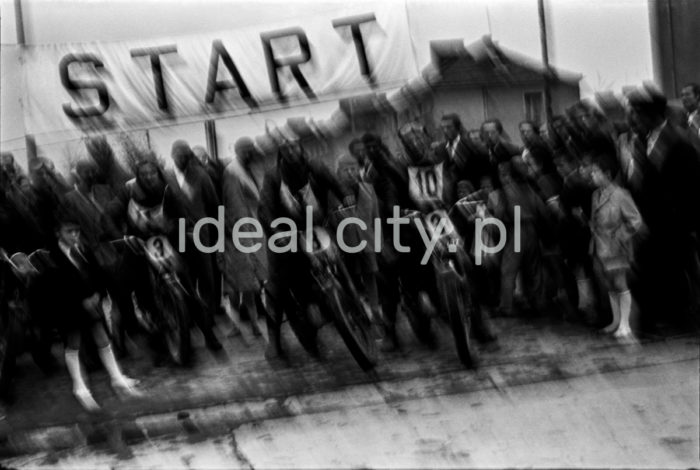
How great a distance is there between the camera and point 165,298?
6.60 m

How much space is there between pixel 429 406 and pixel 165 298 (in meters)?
2.09

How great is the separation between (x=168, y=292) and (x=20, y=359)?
3.46 ft

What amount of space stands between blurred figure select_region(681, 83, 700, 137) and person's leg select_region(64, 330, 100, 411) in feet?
12.5

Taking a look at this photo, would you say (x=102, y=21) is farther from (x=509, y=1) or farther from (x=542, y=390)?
(x=542, y=390)

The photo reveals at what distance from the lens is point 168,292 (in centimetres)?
658

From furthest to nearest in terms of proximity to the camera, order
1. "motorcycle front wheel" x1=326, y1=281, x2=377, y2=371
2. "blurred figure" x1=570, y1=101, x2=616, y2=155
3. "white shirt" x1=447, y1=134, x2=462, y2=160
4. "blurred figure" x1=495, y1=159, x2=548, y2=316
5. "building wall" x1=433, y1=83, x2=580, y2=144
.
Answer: "blurred figure" x1=495, y1=159, x2=548, y2=316 → "building wall" x1=433, y1=83, x2=580, y2=144 → "white shirt" x1=447, y1=134, x2=462, y2=160 → "blurred figure" x1=570, y1=101, x2=616, y2=155 → "motorcycle front wheel" x1=326, y1=281, x2=377, y2=371

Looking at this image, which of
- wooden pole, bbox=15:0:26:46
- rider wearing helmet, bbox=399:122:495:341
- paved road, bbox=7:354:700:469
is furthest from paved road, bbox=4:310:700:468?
wooden pole, bbox=15:0:26:46

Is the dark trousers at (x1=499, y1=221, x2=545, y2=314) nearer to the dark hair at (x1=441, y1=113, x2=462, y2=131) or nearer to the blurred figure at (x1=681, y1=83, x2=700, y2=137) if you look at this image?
the dark hair at (x1=441, y1=113, x2=462, y2=131)

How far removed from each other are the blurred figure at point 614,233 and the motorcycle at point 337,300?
1.43m

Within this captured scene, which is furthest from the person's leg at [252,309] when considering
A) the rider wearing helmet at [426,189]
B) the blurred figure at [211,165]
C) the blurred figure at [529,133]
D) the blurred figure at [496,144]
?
the blurred figure at [529,133]

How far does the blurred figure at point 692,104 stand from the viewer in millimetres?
6188

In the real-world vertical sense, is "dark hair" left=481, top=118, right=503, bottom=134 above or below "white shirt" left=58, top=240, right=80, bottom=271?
above

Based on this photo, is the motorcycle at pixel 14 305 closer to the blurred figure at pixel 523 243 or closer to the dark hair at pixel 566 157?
the blurred figure at pixel 523 243

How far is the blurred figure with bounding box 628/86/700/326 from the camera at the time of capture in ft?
19.7
